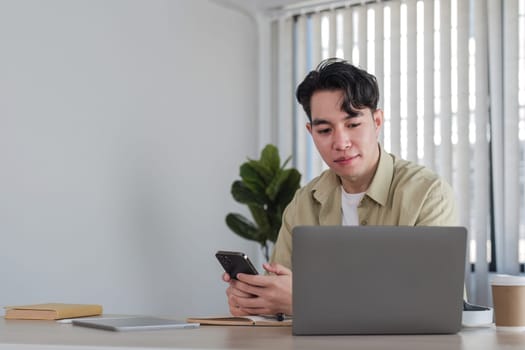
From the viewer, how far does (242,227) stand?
4.82 meters

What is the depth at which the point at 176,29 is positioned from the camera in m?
4.92

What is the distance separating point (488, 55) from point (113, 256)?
8.26ft

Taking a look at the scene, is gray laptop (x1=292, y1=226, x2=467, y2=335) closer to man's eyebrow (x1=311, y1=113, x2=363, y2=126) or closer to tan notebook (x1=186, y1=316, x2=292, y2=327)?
tan notebook (x1=186, y1=316, x2=292, y2=327)

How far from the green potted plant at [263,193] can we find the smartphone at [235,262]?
2.50 meters

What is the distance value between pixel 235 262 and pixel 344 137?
762 millimetres

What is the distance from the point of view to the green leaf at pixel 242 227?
15.8 ft

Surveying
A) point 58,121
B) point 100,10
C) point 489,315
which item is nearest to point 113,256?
point 58,121

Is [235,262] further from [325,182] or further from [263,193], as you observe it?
[263,193]

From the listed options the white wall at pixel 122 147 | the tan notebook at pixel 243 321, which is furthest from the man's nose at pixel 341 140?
the white wall at pixel 122 147

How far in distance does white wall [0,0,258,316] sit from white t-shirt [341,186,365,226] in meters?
1.78

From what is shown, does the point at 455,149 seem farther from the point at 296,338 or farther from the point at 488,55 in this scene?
the point at 296,338

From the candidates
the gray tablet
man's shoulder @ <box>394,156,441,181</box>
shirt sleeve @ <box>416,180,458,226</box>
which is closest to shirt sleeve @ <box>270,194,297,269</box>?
man's shoulder @ <box>394,156,441,181</box>

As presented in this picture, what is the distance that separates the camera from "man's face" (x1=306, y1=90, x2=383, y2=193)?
271 cm

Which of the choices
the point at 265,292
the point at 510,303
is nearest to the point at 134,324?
the point at 265,292
